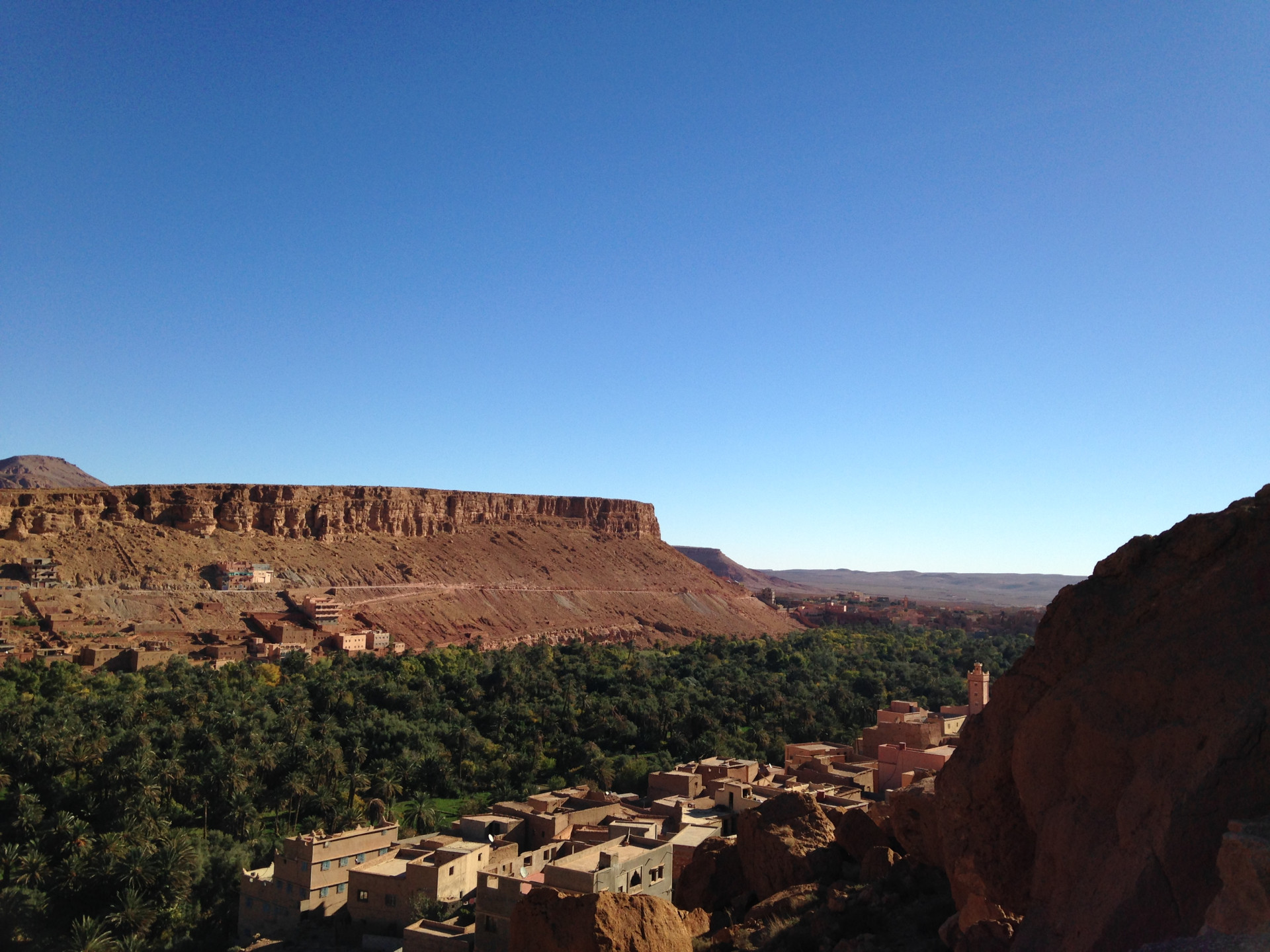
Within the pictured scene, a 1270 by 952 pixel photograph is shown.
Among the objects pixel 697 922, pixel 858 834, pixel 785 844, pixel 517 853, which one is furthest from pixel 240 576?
pixel 858 834

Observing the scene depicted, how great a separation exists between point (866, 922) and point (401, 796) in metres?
24.4

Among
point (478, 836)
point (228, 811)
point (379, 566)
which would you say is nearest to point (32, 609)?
point (379, 566)

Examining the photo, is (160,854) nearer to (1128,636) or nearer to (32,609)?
(1128,636)

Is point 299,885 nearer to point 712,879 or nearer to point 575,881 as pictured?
point 575,881

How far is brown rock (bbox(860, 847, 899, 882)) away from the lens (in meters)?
11.3

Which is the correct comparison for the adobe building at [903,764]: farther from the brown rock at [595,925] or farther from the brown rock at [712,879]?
the brown rock at [595,925]

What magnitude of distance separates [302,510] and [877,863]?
64.8m

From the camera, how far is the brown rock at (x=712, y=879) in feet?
48.4

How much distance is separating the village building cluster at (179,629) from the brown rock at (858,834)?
1507 inches

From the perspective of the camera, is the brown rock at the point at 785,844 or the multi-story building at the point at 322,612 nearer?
the brown rock at the point at 785,844

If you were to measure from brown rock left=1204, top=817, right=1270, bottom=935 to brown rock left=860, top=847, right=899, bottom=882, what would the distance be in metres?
7.20

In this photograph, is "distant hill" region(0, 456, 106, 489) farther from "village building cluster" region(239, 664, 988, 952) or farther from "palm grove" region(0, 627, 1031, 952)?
"village building cluster" region(239, 664, 988, 952)

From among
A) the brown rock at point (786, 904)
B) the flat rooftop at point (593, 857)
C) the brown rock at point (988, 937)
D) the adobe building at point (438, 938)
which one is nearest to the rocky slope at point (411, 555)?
the adobe building at point (438, 938)

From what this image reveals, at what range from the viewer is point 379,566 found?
2766 inches
